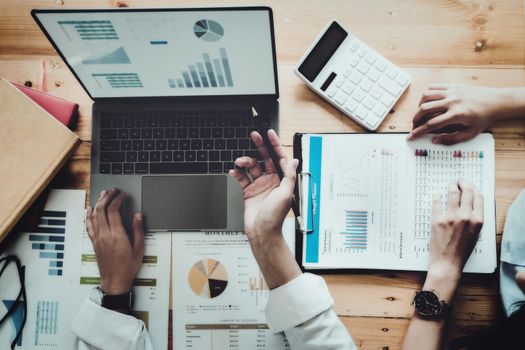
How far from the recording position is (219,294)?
35.6 inches

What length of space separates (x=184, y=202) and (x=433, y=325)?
1.80 ft

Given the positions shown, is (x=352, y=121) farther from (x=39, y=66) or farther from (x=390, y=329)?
(x=39, y=66)

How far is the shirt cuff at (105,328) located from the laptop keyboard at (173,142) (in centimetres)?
28

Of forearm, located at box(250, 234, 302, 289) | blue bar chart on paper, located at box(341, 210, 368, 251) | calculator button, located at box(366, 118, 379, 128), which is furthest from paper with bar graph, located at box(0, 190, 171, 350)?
calculator button, located at box(366, 118, 379, 128)

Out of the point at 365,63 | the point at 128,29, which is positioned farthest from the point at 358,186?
the point at 128,29

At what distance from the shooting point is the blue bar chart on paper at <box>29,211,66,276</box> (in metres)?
0.92

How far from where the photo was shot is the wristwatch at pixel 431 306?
0.84 m

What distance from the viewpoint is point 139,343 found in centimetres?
87

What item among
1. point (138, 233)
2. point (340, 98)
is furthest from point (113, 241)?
point (340, 98)

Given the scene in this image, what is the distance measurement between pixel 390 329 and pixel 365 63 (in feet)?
1.81

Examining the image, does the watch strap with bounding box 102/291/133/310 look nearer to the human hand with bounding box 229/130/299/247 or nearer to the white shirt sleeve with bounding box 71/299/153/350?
the white shirt sleeve with bounding box 71/299/153/350

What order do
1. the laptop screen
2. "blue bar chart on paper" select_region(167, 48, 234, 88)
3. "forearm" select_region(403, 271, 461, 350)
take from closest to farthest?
the laptop screen, "blue bar chart on paper" select_region(167, 48, 234, 88), "forearm" select_region(403, 271, 461, 350)

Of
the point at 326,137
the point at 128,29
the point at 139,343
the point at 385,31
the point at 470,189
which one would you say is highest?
the point at 385,31

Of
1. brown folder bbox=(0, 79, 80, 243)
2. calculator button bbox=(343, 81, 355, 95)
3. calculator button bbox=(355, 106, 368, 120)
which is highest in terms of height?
calculator button bbox=(343, 81, 355, 95)
